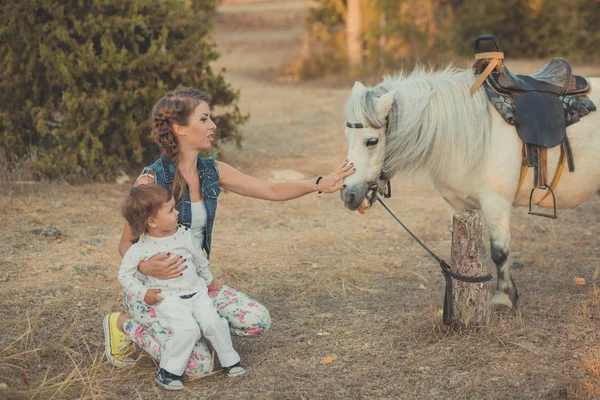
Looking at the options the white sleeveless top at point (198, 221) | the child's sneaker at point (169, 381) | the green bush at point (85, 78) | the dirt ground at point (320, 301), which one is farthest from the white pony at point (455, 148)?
the green bush at point (85, 78)

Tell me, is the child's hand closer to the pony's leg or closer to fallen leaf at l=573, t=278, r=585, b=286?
the pony's leg

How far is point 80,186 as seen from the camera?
7.03 meters

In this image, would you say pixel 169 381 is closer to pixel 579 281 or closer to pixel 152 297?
pixel 152 297

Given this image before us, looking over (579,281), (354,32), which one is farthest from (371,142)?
(354,32)

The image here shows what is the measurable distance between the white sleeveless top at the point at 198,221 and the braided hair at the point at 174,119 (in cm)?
12

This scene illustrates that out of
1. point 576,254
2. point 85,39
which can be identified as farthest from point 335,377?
point 85,39

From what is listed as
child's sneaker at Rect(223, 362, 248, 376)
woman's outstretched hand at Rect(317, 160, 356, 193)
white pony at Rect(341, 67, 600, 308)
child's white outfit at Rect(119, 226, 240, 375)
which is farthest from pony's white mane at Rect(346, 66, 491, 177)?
child's sneaker at Rect(223, 362, 248, 376)

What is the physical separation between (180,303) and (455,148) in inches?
64.6

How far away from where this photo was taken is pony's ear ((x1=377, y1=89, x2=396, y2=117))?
369 centimetres

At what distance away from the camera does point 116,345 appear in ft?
11.9

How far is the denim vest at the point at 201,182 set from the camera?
11.7 feet

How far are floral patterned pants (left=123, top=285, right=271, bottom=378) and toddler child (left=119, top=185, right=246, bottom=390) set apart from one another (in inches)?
2.2

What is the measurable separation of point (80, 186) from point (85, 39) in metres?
1.41

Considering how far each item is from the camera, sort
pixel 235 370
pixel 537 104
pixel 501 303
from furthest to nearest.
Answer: pixel 501 303 → pixel 537 104 → pixel 235 370
